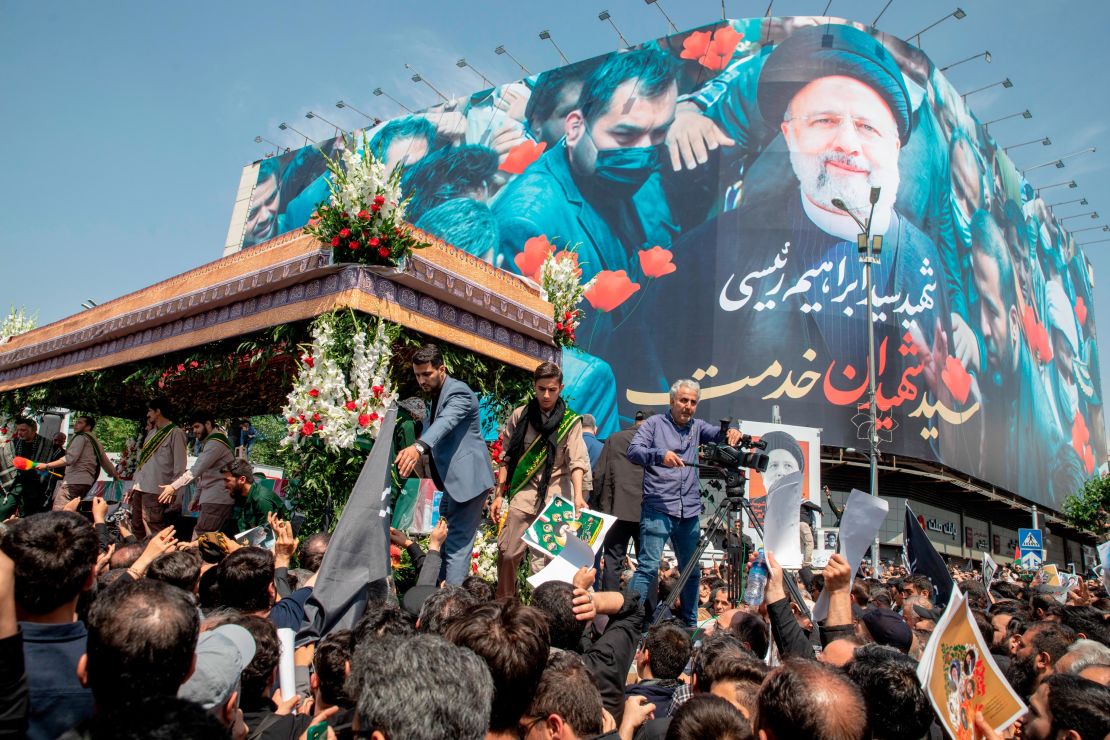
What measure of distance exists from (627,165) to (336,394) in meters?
23.1

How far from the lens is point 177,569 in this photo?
11.5 ft

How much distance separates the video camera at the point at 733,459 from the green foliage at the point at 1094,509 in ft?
104

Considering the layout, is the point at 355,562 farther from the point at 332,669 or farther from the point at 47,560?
the point at 47,560

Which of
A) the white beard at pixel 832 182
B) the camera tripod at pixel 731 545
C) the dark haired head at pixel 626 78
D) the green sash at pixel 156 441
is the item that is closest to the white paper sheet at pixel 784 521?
the camera tripod at pixel 731 545

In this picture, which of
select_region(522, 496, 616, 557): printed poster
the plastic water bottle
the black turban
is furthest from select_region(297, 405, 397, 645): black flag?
the black turban

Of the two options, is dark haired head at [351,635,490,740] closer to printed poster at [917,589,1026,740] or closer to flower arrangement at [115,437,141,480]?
printed poster at [917,589,1026,740]

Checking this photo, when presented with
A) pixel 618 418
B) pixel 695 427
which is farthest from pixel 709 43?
pixel 695 427

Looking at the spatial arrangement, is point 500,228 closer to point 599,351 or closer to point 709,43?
point 599,351

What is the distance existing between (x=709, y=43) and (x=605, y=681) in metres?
28.1

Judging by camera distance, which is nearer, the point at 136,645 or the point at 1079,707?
the point at 136,645

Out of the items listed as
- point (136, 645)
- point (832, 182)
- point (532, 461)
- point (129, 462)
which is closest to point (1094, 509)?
point (832, 182)

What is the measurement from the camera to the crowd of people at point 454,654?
1726mm

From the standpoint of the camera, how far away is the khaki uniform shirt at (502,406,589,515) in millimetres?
5789

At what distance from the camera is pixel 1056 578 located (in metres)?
11.4
